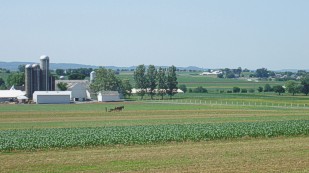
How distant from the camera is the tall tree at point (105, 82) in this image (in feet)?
453

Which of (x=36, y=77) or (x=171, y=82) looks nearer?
(x=36, y=77)

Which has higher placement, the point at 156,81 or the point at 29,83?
the point at 156,81

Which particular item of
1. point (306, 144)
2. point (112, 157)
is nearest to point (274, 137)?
point (306, 144)

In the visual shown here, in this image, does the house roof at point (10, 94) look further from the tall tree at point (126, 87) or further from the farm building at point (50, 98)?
the tall tree at point (126, 87)

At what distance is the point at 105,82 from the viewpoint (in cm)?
13825

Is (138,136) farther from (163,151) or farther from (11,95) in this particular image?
(11,95)

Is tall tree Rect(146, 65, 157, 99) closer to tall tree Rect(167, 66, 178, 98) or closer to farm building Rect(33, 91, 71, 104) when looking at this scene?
tall tree Rect(167, 66, 178, 98)

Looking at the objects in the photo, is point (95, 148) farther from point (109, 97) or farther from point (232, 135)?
point (109, 97)

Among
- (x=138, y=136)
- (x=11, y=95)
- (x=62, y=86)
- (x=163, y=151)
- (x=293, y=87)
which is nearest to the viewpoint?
(x=163, y=151)

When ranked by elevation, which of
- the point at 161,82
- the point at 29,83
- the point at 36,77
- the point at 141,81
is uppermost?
the point at 36,77

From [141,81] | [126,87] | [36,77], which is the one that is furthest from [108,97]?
[141,81]

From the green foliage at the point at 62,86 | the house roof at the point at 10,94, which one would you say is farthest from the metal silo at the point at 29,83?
the green foliage at the point at 62,86

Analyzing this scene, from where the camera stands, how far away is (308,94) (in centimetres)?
14750

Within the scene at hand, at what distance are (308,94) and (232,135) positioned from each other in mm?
112644
